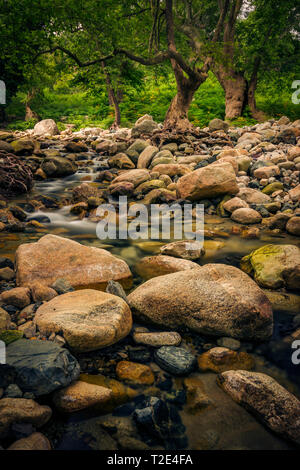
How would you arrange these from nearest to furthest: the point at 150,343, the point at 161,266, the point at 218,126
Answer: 1. the point at 150,343
2. the point at 161,266
3. the point at 218,126

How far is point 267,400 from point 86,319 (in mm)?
1571

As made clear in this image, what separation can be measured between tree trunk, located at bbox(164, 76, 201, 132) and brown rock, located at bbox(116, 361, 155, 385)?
41.6 ft

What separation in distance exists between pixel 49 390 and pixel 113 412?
1.57 feet

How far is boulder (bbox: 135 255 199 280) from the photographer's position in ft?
12.9

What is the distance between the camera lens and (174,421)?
2.04 m

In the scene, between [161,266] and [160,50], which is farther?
[160,50]

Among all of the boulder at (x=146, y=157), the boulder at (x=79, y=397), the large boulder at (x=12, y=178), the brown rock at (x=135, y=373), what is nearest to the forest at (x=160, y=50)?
the boulder at (x=146, y=157)

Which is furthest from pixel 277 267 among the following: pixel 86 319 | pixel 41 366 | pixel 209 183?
pixel 209 183

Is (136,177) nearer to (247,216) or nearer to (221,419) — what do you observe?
(247,216)

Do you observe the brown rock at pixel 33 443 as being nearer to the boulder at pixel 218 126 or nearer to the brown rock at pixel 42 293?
the brown rock at pixel 42 293

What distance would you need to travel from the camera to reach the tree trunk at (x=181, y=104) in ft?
44.4

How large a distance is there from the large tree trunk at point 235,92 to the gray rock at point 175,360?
1720cm

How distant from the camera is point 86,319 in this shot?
2.61m

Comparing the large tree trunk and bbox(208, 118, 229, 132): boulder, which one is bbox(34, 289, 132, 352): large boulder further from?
the large tree trunk
